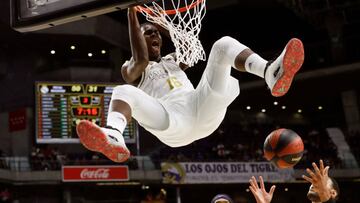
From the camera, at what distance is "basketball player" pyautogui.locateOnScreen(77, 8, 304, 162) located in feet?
14.7

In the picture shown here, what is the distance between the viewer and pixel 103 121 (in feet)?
59.7

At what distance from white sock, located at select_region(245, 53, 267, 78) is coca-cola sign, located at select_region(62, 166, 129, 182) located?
48.0 feet

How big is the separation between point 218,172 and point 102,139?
51.9ft

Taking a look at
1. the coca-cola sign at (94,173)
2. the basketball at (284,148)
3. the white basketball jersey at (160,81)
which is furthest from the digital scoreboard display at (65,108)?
the basketball at (284,148)

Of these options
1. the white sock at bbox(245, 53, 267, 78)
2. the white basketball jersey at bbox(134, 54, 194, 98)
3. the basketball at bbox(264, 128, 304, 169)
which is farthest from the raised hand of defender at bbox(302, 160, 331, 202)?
the white basketball jersey at bbox(134, 54, 194, 98)

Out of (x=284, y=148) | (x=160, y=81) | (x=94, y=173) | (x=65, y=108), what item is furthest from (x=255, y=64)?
(x=94, y=173)

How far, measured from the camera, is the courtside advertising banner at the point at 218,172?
763 inches

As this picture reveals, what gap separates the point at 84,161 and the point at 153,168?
→ 2.24m

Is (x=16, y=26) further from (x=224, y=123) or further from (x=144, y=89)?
(x=224, y=123)

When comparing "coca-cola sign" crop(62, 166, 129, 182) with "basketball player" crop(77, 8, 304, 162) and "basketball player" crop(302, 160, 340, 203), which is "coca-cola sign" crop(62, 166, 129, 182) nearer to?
"basketball player" crop(77, 8, 304, 162)

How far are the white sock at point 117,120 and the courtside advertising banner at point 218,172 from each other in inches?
574

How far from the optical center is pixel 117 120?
4773mm

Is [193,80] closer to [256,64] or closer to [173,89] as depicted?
[173,89]

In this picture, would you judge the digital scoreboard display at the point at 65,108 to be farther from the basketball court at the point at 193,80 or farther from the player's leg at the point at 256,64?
the player's leg at the point at 256,64
